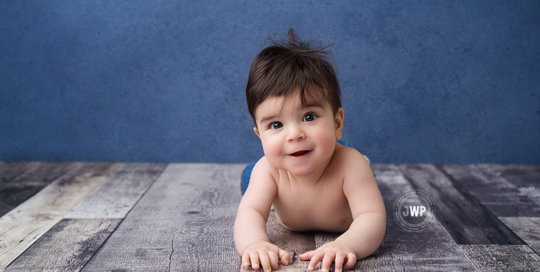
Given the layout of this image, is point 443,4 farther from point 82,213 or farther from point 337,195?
point 82,213

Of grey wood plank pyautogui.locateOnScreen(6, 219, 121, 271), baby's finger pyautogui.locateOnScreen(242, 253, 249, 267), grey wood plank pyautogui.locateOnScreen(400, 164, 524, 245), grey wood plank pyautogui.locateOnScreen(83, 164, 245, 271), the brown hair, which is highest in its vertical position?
the brown hair

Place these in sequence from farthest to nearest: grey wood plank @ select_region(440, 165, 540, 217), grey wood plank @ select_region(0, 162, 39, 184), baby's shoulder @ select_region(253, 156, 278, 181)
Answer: grey wood plank @ select_region(0, 162, 39, 184) < grey wood plank @ select_region(440, 165, 540, 217) < baby's shoulder @ select_region(253, 156, 278, 181)

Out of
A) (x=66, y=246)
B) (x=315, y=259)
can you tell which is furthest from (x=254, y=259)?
(x=66, y=246)

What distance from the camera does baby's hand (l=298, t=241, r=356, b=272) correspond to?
32.2 inches

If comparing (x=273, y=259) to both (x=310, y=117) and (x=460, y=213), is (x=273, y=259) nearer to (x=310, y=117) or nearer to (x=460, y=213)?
(x=310, y=117)

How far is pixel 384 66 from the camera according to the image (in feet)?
5.33

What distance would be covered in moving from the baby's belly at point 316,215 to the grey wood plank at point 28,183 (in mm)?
819

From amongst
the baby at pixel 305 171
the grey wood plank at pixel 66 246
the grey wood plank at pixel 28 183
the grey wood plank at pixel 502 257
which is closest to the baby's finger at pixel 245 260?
the baby at pixel 305 171

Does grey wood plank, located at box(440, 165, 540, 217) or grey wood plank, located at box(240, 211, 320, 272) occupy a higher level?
grey wood plank, located at box(240, 211, 320, 272)

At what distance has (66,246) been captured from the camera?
100 cm

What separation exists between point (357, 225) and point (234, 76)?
0.94m

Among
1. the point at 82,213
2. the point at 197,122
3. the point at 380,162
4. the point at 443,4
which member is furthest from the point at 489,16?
the point at 82,213

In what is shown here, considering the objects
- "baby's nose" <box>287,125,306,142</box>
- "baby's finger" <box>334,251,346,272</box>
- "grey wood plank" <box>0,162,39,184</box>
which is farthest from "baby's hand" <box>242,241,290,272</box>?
"grey wood plank" <box>0,162,39,184</box>

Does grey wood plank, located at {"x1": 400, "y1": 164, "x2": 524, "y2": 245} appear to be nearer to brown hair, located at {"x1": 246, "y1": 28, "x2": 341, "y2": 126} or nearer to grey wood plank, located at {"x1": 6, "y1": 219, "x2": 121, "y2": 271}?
brown hair, located at {"x1": 246, "y1": 28, "x2": 341, "y2": 126}
